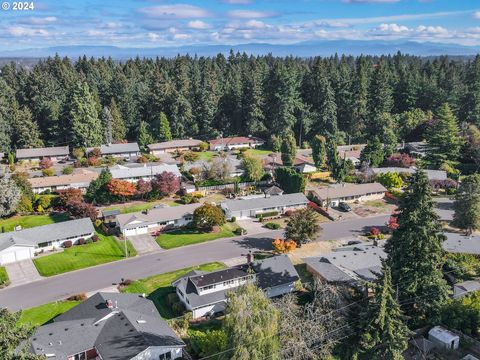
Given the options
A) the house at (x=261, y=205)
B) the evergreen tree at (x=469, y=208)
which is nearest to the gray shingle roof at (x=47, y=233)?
the house at (x=261, y=205)

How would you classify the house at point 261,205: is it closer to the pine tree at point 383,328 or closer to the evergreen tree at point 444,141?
the evergreen tree at point 444,141

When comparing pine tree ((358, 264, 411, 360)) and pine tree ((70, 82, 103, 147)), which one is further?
pine tree ((70, 82, 103, 147))

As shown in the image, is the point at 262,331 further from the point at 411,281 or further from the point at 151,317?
the point at 411,281

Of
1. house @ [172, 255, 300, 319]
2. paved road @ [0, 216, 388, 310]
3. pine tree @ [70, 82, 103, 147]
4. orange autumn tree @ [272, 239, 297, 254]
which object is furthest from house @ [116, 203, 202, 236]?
pine tree @ [70, 82, 103, 147]

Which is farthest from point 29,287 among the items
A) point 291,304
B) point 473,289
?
point 473,289

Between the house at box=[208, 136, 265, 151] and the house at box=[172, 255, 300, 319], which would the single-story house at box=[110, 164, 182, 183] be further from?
the house at box=[172, 255, 300, 319]

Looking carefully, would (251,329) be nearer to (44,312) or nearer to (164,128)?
(44,312)

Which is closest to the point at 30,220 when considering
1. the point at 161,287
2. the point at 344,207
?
the point at 161,287
